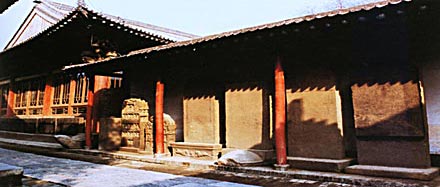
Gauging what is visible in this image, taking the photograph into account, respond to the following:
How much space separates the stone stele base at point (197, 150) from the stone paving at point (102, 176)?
1.63 metres

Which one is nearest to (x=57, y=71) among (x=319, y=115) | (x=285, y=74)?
(x=285, y=74)

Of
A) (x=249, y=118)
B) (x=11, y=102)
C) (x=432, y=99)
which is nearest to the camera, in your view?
(x=432, y=99)

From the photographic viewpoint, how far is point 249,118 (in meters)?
7.41

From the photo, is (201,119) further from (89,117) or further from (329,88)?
(89,117)

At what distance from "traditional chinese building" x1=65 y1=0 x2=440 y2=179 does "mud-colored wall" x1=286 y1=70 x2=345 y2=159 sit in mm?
20

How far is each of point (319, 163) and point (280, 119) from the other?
1065 millimetres

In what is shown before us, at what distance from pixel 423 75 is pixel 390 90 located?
36.8 inches

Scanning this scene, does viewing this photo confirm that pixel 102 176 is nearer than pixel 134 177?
No

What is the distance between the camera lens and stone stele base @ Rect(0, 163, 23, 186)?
429 centimetres

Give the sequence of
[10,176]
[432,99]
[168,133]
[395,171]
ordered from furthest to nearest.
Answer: [168,133], [432,99], [395,171], [10,176]

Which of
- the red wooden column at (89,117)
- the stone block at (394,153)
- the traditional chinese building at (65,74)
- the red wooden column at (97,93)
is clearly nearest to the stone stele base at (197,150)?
the stone block at (394,153)

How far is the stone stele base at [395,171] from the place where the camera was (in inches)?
193

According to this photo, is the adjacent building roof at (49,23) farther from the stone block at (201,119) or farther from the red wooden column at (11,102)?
the stone block at (201,119)

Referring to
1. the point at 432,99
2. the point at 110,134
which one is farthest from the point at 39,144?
the point at 432,99
